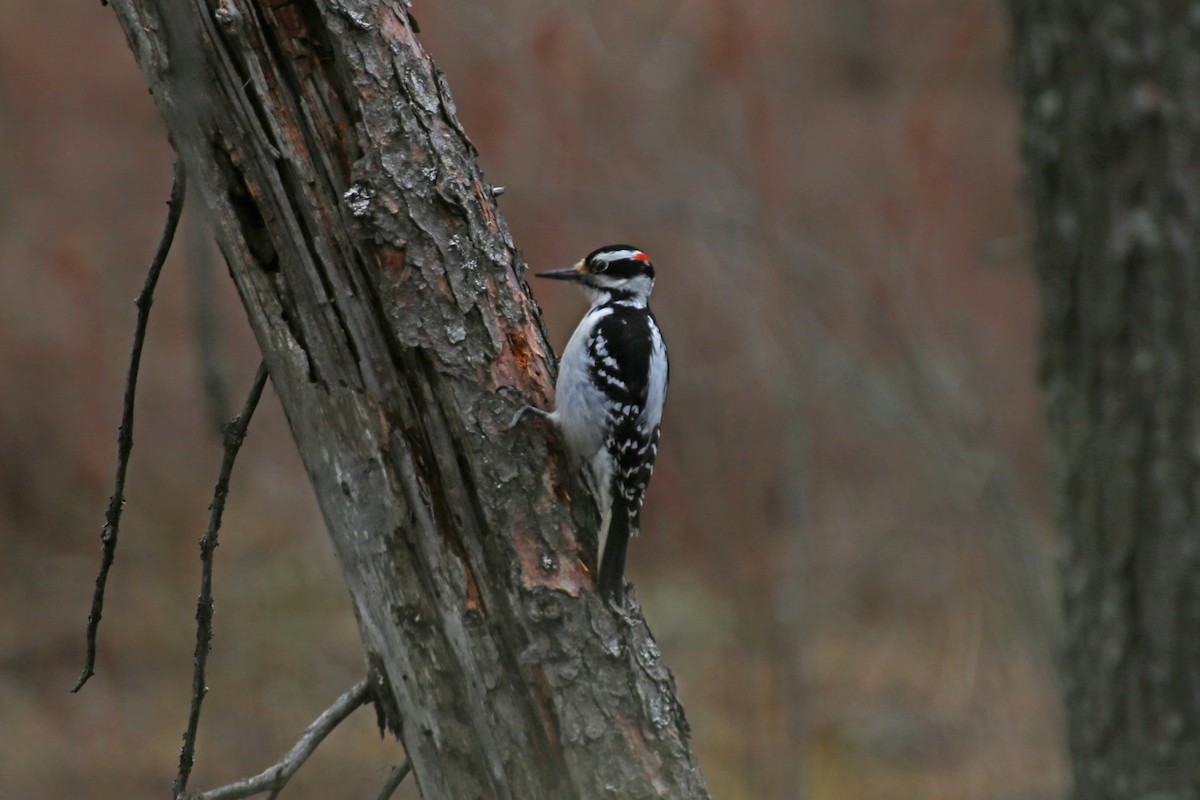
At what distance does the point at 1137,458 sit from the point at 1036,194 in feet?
2.83

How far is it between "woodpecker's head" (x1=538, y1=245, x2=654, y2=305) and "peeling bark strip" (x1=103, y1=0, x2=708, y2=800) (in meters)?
2.29

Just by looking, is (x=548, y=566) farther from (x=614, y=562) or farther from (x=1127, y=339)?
(x=1127, y=339)

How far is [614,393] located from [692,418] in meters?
3.25

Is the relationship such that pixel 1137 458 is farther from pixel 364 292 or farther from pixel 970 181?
pixel 970 181

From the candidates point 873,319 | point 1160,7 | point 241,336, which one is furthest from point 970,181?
point 1160,7

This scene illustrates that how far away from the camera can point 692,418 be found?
24.1 ft

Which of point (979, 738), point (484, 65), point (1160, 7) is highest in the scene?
point (484, 65)

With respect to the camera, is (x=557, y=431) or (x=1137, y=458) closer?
(x=557, y=431)

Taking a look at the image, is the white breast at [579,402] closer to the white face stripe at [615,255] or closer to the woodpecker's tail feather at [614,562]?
the woodpecker's tail feather at [614,562]

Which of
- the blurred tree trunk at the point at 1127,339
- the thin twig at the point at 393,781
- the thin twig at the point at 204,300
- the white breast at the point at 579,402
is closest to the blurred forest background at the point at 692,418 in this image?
the thin twig at the point at 204,300

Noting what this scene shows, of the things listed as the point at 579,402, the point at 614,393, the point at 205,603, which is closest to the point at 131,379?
the point at 205,603

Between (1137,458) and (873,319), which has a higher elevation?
(873,319)

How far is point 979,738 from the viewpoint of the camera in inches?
311

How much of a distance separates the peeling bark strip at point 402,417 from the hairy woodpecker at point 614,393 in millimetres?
243
